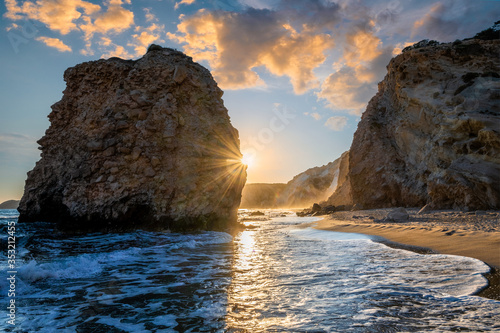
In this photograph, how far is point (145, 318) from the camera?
3566 millimetres

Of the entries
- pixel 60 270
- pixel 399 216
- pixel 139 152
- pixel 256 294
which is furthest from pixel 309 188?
pixel 256 294

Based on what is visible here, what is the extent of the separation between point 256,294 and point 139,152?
12216 millimetres

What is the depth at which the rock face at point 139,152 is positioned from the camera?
14.0m

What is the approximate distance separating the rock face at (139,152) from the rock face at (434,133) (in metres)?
13.2

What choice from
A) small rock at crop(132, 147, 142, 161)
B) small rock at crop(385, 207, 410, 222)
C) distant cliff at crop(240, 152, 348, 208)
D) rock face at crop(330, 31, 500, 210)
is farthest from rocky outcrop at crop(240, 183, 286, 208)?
small rock at crop(132, 147, 142, 161)

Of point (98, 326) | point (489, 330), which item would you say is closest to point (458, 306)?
point (489, 330)

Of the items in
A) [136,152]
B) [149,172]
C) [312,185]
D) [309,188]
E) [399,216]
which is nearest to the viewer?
[399,216]

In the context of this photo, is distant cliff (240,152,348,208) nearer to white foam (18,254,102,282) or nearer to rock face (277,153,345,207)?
rock face (277,153,345,207)

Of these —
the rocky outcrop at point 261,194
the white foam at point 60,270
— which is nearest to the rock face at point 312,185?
the rocky outcrop at point 261,194

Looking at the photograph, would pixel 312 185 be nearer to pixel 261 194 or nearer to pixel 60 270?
pixel 261 194

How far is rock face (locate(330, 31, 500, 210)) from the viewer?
575 inches

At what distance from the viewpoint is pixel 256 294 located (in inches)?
168

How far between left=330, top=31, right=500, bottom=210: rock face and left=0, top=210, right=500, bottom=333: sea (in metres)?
11.1

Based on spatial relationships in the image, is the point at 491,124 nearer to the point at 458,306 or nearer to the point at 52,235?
the point at 458,306
